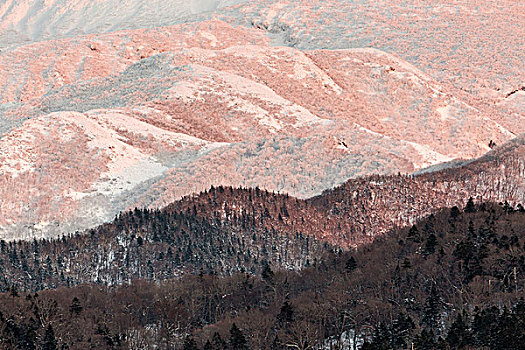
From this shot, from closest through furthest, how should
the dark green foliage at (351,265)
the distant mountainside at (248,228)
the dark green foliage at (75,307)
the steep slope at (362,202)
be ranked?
the dark green foliage at (75,307)
the dark green foliage at (351,265)
the distant mountainside at (248,228)
the steep slope at (362,202)

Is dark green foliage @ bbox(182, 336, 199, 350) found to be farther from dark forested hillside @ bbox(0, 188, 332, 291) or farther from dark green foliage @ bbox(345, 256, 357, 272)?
dark forested hillside @ bbox(0, 188, 332, 291)

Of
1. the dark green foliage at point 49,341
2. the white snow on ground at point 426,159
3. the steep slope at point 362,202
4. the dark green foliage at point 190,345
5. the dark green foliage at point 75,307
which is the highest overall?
the dark green foliage at point 190,345

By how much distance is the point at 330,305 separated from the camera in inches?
3533

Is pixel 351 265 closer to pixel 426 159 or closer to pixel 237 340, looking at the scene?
pixel 237 340

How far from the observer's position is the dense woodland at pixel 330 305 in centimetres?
8156

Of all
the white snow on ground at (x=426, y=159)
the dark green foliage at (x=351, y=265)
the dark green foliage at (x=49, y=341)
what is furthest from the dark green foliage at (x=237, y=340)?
the white snow on ground at (x=426, y=159)

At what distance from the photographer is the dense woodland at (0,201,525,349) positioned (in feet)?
268

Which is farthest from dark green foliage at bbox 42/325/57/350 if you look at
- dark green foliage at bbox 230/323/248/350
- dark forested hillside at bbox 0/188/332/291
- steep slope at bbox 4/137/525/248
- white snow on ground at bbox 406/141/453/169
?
white snow on ground at bbox 406/141/453/169

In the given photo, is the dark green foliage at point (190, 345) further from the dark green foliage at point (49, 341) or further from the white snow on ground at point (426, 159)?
the white snow on ground at point (426, 159)

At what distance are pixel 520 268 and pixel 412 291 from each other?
11.2 m

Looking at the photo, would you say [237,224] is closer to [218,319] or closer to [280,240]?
[280,240]

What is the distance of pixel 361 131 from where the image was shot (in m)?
186

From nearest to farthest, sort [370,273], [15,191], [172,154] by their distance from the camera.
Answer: [370,273] → [15,191] → [172,154]

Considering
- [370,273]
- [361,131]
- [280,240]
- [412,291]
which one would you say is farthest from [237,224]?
[361,131]
